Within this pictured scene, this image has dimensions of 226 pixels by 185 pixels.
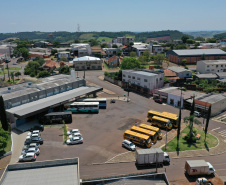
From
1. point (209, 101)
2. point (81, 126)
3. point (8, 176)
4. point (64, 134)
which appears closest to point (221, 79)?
point (209, 101)

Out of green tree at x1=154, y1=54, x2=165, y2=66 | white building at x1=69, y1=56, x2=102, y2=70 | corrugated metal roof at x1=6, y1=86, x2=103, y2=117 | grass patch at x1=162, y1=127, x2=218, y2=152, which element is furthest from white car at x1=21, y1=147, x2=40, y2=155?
green tree at x1=154, y1=54, x2=165, y2=66

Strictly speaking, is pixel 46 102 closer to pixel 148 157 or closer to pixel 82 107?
pixel 82 107

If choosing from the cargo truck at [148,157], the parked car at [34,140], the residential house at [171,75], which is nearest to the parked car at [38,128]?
the parked car at [34,140]

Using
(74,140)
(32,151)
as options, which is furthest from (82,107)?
(32,151)

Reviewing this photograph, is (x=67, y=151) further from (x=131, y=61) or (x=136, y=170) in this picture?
(x=131, y=61)

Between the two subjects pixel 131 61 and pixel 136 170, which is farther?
pixel 131 61

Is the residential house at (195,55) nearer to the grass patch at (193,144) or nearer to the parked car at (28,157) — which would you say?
the grass patch at (193,144)

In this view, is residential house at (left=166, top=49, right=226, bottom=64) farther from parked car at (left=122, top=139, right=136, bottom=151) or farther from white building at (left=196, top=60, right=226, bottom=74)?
parked car at (left=122, top=139, right=136, bottom=151)
